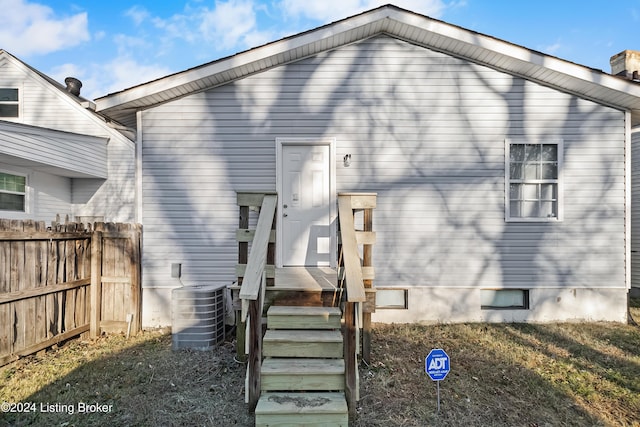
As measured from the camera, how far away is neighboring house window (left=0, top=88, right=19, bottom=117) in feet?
28.9

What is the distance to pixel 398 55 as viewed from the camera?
5.52 metres

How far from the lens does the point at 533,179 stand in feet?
18.3

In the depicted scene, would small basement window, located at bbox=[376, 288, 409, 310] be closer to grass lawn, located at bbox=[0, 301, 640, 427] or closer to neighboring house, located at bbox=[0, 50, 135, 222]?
grass lawn, located at bbox=[0, 301, 640, 427]

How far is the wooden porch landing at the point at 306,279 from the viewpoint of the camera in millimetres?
3945

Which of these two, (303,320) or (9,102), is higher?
(9,102)

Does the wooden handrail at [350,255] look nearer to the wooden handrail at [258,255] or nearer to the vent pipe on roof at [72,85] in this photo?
the wooden handrail at [258,255]

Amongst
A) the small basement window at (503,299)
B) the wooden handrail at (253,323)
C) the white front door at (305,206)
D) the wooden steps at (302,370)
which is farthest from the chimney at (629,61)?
the wooden handrail at (253,323)

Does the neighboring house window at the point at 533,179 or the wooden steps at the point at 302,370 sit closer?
the wooden steps at the point at 302,370

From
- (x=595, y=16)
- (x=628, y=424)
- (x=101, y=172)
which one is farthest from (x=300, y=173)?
(x=595, y=16)

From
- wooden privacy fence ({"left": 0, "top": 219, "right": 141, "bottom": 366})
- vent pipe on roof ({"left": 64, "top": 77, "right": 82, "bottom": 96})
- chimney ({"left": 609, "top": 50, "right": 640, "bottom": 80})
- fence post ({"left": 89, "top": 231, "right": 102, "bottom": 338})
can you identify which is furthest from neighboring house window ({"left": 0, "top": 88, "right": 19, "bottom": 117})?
chimney ({"left": 609, "top": 50, "right": 640, "bottom": 80})

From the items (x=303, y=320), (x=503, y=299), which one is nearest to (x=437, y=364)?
(x=303, y=320)

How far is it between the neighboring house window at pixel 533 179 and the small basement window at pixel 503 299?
1.31 m

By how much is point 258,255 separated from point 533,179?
5.03 m

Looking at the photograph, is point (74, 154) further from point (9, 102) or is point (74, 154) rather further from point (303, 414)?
point (303, 414)
